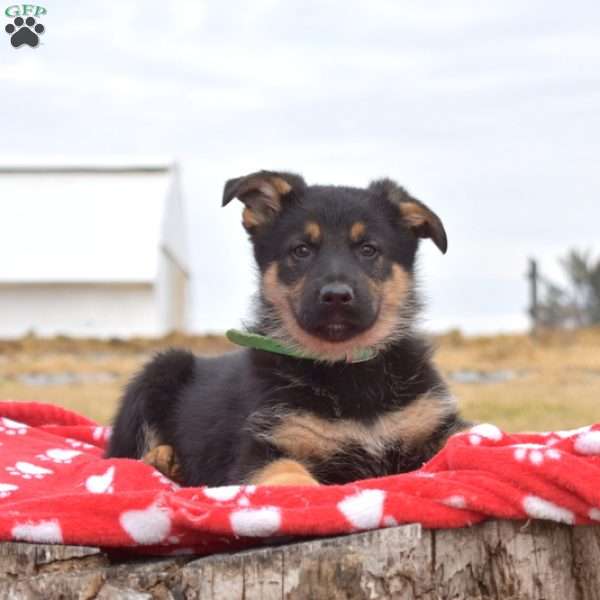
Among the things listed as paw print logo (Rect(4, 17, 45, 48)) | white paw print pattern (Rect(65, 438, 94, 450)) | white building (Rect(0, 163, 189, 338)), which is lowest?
white paw print pattern (Rect(65, 438, 94, 450))

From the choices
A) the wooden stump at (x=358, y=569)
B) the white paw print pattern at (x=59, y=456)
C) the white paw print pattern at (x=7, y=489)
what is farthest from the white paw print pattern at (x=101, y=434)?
the wooden stump at (x=358, y=569)

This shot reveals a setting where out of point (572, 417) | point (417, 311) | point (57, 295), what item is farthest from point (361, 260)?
point (57, 295)

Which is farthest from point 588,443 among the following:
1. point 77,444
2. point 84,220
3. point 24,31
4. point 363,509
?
point 84,220

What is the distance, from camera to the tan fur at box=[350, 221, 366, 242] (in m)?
4.11

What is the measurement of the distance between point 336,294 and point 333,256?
21 centimetres

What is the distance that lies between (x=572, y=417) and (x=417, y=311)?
450 cm

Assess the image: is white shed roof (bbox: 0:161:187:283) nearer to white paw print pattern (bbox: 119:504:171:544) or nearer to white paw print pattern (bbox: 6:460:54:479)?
white paw print pattern (bbox: 6:460:54:479)

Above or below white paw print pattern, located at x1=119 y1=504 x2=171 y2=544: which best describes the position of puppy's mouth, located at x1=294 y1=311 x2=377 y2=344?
above

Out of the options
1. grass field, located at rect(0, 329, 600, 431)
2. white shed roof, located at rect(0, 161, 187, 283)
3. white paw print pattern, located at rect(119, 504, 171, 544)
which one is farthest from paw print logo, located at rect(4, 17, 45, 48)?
white shed roof, located at rect(0, 161, 187, 283)

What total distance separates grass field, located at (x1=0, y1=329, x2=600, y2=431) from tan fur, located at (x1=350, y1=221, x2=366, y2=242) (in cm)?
369

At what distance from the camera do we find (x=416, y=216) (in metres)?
4.30

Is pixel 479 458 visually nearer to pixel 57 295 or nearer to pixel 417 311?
pixel 417 311

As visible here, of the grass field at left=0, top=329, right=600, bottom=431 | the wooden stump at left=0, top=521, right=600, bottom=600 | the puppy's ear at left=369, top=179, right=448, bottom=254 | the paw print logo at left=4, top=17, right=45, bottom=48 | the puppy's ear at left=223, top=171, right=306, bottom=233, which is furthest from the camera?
the grass field at left=0, top=329, right=600, bottom=431

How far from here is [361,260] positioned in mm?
4098
